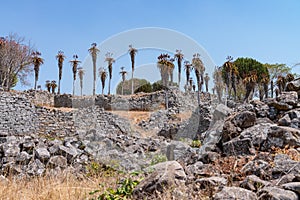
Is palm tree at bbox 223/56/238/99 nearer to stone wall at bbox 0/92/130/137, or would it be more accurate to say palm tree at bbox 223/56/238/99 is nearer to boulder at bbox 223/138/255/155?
stone wall at bbox 0/92/130/137

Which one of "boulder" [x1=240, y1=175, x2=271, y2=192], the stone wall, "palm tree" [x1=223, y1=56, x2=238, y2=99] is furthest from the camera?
"palm tree" [x1=223, y1=56, x2=238, y2=99]

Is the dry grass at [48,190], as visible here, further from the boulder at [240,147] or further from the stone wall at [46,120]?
the stone wall at [46,120]

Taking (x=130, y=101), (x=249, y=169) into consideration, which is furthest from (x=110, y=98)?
(x=249, y=169)

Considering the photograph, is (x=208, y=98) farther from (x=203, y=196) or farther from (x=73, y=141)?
(x=203, y=196)

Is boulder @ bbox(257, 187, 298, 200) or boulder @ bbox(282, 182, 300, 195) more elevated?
boulder @ bbox(282, 182, 300, 195)

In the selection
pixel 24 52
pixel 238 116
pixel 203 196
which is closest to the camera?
pixel 203 196

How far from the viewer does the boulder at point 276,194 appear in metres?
3.05

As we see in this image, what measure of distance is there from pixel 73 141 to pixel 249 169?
575cm

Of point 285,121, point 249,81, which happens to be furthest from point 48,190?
point 249,81

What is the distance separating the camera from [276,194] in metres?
3.09

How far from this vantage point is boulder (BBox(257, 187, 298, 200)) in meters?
3.05

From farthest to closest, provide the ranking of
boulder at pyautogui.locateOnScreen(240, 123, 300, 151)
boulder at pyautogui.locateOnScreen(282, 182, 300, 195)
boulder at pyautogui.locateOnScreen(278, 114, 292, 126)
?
boulder at pyautogui.locateOnScreen(278, 114, 292, 126), boulder at pyautogui.locateOnScreen(240, 123, 300, 151), boulder at pyautogui.locateOnScreen(282, 182, 300, 195)

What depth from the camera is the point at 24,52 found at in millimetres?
32938

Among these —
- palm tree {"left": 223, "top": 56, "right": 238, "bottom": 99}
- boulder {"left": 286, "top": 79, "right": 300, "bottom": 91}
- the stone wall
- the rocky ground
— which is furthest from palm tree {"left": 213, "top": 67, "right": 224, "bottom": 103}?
boulder {"left": 286, "top": 79, "right": 300, "bottom": 91}
